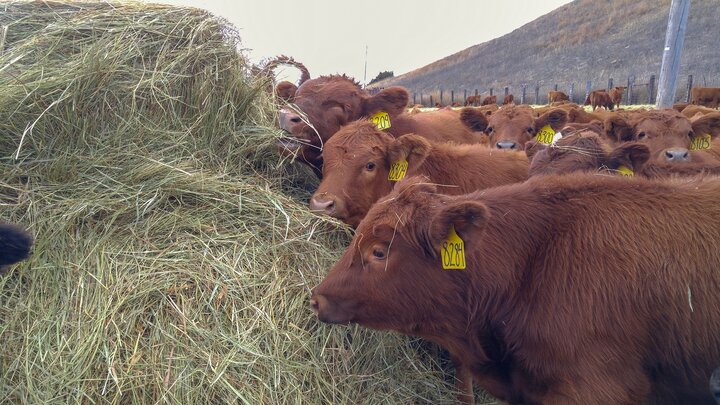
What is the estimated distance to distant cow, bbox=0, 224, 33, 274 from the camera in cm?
309

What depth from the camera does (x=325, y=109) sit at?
19.7 ft

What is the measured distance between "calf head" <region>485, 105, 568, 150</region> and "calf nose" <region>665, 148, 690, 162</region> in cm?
132

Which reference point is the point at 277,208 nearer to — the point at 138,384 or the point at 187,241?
the point at 187,241

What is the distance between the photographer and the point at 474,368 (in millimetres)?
3586

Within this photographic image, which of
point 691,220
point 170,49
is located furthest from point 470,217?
point 170,49

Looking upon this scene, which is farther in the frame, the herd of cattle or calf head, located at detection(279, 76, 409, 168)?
calf head, located at detection(279, 76, 409, 168)

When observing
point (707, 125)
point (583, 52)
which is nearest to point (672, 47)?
point (707, 125)

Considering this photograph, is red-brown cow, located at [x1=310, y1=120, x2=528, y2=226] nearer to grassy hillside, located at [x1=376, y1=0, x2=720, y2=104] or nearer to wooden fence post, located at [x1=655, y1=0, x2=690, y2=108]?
wooden fence post, located at [x1=655, y1=0, x2=690, y2=108]

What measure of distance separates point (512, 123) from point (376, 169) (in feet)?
11.6

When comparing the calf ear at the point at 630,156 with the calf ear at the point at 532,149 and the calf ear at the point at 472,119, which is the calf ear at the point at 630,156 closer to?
the calf ear at the point at 532,149

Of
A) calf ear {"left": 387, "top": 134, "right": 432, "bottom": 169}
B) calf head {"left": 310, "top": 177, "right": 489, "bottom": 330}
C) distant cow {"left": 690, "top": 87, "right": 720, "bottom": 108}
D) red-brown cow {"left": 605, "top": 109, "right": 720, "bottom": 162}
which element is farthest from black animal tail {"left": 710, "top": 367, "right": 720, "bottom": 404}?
distant cow {"left": 690, "top": 87, "right": 720, "bottom": 108}

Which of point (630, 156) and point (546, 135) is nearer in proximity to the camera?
point (630, 156)

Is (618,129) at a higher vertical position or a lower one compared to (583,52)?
lower

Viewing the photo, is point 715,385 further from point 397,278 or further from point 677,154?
point 677,154
